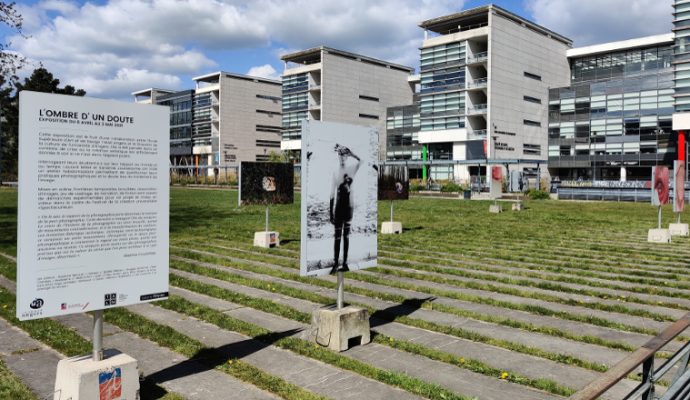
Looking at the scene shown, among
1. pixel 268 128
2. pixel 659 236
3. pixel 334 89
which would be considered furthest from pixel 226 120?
pixel 659 236

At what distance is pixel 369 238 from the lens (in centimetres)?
736

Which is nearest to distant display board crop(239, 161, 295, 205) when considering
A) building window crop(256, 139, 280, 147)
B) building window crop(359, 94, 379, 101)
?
building window crop(359, 94, 379, 101)

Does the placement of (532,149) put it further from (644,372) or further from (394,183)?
(644,372)

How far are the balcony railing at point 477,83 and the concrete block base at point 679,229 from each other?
57.9m

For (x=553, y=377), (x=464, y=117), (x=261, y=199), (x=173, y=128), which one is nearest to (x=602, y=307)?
(x=553, y=377)

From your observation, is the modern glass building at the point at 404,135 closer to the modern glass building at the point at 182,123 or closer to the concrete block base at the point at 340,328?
the modern glass building at the point at 182,123

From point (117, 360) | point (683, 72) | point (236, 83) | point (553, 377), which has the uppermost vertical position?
point (236, 83)

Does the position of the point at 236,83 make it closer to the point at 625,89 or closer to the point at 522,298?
the point at 625,89

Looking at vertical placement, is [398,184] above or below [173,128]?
below

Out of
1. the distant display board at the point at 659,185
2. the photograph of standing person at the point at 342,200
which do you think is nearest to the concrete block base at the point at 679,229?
the distant display board at the point at 659,185

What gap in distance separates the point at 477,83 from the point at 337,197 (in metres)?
73.0

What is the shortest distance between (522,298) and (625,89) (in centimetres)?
7459

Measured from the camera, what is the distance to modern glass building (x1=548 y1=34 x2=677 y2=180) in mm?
71062

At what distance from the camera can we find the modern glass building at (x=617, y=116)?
71062mm
